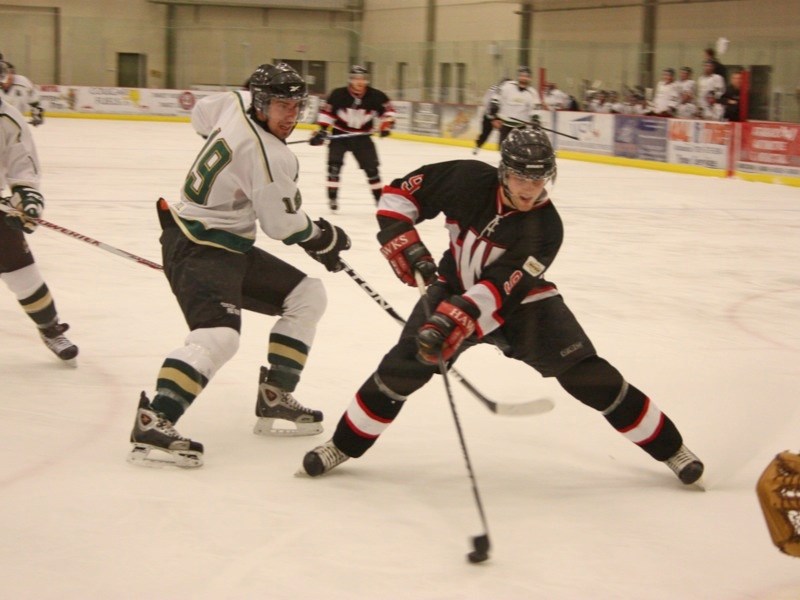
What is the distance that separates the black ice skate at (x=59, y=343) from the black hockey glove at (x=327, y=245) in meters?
1.20

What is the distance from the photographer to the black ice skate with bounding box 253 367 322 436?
312 cm

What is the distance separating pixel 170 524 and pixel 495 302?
938 mm

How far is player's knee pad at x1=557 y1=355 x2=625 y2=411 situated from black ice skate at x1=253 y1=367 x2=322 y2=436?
84 centimetres

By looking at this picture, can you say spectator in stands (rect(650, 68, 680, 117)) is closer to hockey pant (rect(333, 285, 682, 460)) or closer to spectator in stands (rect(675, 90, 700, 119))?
spectator in stands (rect(675, 90, 700, 119))

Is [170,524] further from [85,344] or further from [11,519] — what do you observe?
[85,344]

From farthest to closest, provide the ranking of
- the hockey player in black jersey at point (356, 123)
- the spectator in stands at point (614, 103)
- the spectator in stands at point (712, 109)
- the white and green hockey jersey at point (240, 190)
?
1. the spectator in stands at point (614, 103)
2. the spectator in stands at point (712, 109)
3. the hockey player in black jersey at point (356, 123)
4. the white and green hockey jersey at point (240, 190)

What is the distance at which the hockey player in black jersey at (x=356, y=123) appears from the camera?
8312mm

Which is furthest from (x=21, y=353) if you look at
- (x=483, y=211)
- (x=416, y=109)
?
(x=416, y=109)

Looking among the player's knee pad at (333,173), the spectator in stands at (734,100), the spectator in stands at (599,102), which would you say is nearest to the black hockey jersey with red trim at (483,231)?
the player's knee pad at (333,173)

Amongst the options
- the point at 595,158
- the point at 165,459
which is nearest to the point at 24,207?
the point at 165,459

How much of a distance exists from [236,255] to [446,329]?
80 cm

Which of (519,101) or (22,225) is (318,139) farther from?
(22,225)

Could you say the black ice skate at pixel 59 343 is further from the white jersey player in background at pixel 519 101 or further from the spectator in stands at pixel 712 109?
the spectator in stands at pixel 712 109

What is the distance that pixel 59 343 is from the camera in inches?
148
